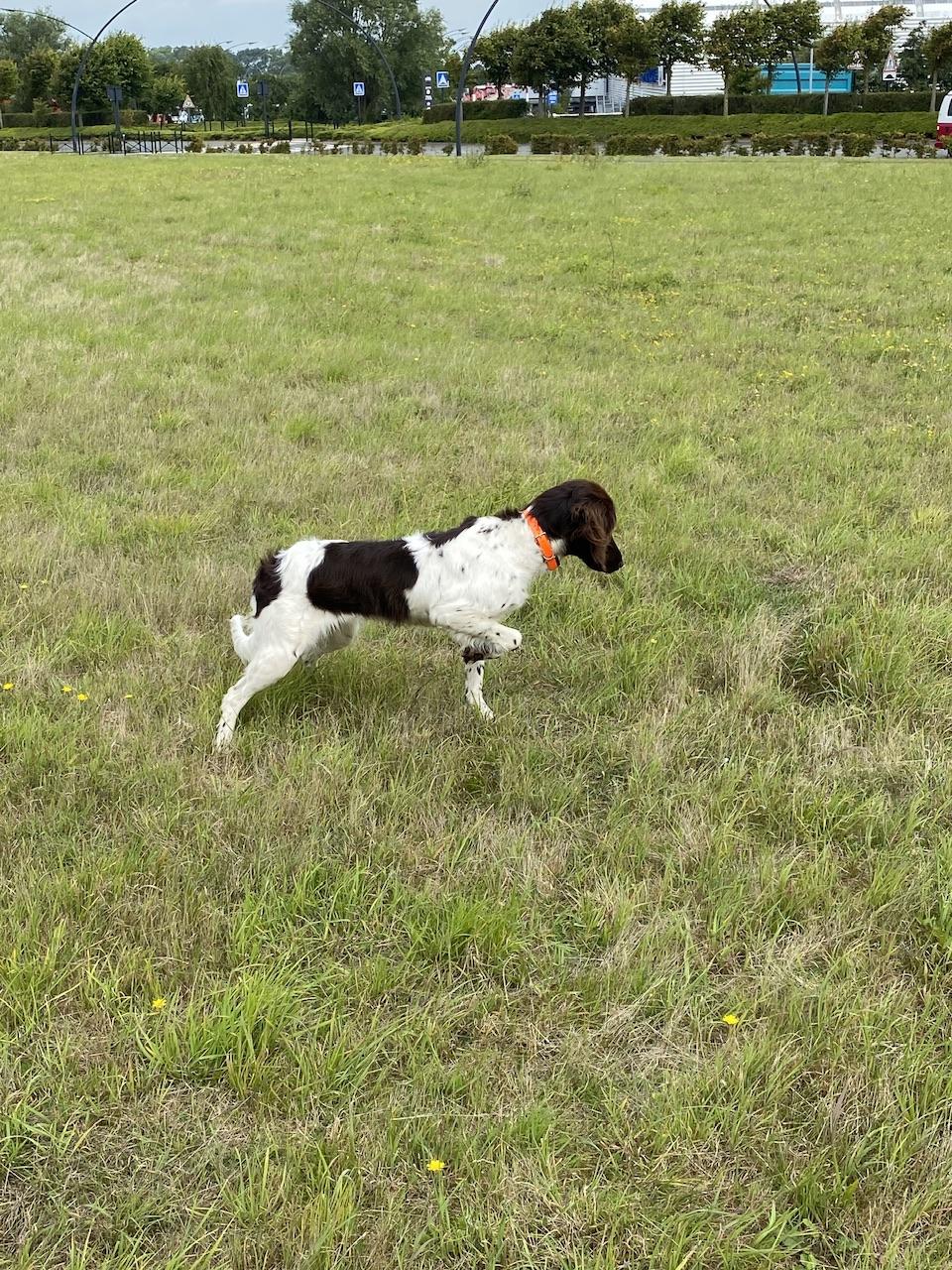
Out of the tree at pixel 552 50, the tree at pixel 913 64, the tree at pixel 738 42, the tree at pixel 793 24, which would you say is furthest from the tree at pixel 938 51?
the tree at pixel 552 50

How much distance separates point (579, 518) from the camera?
3.64 m

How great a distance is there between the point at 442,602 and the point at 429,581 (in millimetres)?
97

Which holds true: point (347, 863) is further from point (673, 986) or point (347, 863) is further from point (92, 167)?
point (92, 167)

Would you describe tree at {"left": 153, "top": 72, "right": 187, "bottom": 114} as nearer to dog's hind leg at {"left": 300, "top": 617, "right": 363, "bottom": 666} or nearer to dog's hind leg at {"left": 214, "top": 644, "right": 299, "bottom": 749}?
dog's hind leg at {"left": 300, "top": 617, "right": 363, "bottom": 666}

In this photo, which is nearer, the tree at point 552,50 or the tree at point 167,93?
the tree at point 552,50

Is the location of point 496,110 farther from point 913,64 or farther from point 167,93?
point 913,64

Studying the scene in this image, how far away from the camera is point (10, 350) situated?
8617 millimetres

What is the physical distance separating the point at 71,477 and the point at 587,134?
51.0m

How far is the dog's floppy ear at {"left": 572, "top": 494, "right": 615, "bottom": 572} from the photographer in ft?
11.9

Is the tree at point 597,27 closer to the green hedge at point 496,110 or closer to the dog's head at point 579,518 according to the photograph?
the green hedge at point 496,110

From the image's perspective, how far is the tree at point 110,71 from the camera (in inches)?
2849

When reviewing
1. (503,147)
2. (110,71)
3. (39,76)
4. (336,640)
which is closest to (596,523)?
(336,640)

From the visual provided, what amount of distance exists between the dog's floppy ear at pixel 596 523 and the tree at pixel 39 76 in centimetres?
9517

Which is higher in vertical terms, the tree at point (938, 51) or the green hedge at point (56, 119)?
the green hedge at point (56, 119)
